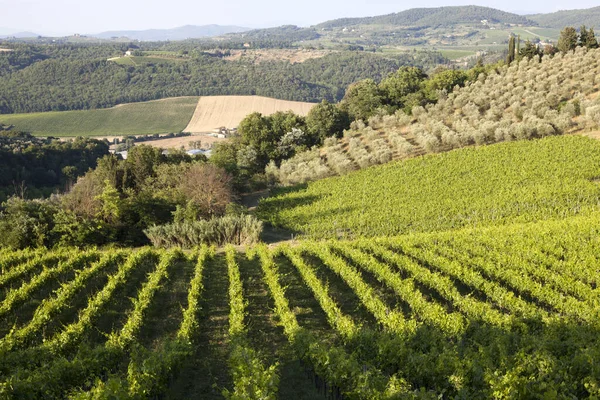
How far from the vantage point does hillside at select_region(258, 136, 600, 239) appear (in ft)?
109

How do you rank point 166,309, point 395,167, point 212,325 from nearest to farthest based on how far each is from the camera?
point 212,325, point 166,309, point 395,167

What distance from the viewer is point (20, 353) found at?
13.7 m

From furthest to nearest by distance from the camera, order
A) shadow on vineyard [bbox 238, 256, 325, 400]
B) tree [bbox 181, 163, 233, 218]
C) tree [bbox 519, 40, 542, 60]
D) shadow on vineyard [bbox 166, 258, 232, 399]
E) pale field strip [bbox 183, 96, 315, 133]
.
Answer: pale field strip [bbox 183, 96, 315, 133] → tree [bbox 519, 40, 542, 60] → tree [bbox 181, 163, 233, 218] → shadow on vineyard [bbox 238, 256, 325, 400] → shadow on vineyard [bbox 166, 258, 232, 399]

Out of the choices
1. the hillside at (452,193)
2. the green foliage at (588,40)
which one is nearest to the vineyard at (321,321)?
the hillside at (452,193)

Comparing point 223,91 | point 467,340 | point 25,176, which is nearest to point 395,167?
point 467,340

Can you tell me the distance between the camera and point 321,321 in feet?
61.6

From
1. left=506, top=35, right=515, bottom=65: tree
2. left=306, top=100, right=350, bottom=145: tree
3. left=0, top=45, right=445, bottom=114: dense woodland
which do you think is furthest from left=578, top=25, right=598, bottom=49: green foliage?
left=0, top=45, right=445, bottom=114: dense woodland

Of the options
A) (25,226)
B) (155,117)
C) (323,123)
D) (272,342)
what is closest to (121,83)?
(155,117)

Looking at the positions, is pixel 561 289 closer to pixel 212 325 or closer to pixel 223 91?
pixel 212 325

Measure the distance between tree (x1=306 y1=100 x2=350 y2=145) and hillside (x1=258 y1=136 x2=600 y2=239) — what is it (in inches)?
705

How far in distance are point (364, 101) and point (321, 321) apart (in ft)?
180

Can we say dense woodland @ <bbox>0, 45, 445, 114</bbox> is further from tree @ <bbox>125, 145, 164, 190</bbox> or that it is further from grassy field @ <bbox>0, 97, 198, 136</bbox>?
tree @ <bbox>125, 145, 164, 190</bbox>

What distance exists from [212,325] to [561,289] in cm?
1583

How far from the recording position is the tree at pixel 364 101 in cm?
6806
